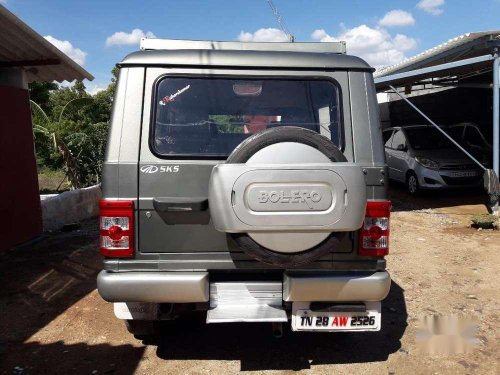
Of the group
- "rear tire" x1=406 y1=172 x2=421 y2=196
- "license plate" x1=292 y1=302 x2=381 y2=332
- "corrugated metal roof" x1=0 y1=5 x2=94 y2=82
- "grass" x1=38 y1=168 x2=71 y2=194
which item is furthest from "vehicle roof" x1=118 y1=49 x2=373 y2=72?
"grass" x1=38 y1=168 x2=71 y2=194

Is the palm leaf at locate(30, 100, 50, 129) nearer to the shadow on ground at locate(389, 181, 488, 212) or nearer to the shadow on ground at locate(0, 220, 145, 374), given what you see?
the shadow on ground at locate(0, 220, 145, 374)

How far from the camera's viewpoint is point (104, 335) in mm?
4043

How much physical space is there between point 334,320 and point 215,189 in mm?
1232

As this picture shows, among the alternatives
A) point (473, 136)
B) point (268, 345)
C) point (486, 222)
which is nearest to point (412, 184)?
point (473, 136)

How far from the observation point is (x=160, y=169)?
3.07 metres

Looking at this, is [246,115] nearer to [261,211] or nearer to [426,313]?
[261,211]

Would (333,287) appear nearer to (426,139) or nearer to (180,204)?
(180,204)

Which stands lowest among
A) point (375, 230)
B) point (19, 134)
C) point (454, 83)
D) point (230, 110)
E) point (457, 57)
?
point (375, 230)

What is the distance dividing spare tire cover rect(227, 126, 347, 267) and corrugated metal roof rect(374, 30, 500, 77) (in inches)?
247

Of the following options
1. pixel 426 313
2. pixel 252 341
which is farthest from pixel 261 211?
pixel 426 313

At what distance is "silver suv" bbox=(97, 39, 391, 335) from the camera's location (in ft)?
9.37

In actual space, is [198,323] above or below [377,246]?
below

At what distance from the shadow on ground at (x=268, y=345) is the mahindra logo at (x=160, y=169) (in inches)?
59.9

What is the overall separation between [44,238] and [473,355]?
6357mm
